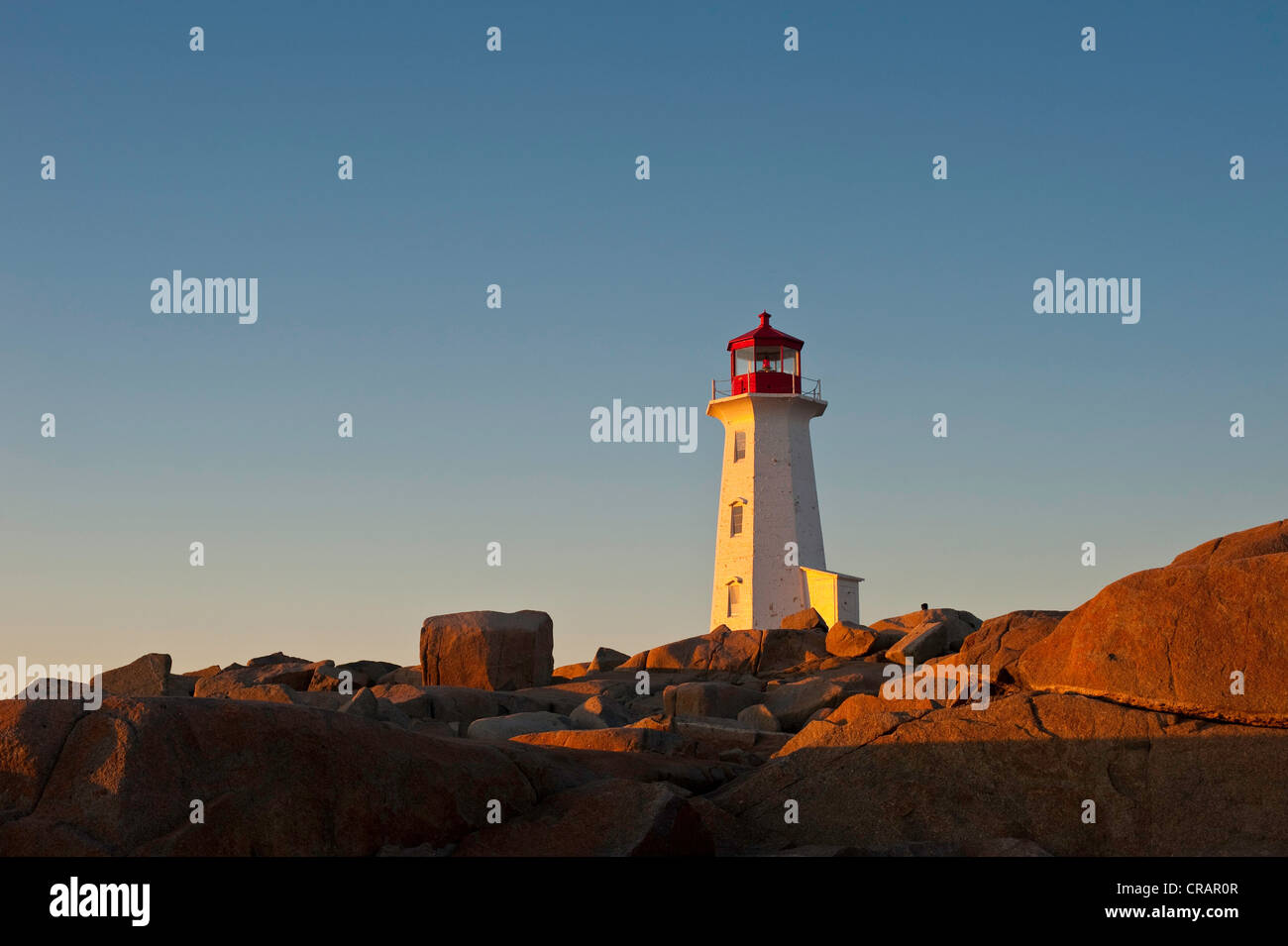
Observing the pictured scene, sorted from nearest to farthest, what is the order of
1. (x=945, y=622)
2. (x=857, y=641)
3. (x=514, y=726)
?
(x=514, y=726)
(x=945, y=622)
(x=857, y=641)

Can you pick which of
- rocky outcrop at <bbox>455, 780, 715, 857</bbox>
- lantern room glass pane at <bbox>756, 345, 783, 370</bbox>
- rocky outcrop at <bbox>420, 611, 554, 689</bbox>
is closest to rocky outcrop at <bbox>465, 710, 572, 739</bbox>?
rocky outcrop at <bbox>455, 780, 715, 857</bbox>

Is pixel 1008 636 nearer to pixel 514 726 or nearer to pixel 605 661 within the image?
pixel 514 726

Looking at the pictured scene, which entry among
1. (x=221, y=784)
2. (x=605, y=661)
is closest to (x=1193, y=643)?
(x=221, y=784)

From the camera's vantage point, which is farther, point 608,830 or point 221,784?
point 608,830

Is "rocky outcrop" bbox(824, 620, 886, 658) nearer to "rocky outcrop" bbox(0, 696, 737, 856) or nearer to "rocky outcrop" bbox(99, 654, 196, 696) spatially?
"rocky outcrop" bbox(99, 654, 196, 696)

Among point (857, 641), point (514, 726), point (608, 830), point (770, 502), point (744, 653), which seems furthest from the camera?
point (770, 502)

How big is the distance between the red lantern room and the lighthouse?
1.2 inches

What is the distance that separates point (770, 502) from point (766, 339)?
5.04 metres

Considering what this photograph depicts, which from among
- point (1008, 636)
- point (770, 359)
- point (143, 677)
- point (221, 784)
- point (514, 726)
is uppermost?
point (770, 359)

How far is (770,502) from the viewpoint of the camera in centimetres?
3494

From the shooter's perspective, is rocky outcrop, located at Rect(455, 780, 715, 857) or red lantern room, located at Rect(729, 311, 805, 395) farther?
red lantern room, located at Rect(729, 311, 805, 395)

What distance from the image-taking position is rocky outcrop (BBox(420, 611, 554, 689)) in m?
21.4

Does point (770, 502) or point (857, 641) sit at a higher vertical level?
point (770, 502)
